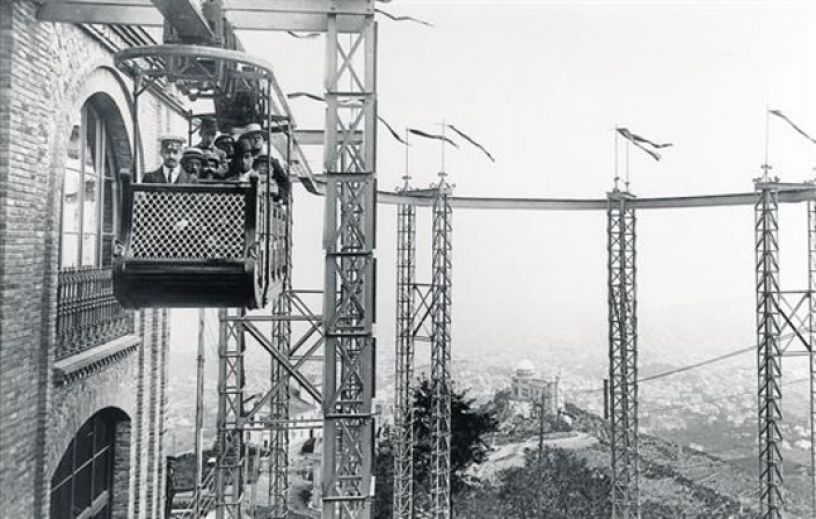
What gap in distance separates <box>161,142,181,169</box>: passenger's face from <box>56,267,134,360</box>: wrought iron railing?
2.62 m

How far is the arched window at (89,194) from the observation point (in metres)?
7.95

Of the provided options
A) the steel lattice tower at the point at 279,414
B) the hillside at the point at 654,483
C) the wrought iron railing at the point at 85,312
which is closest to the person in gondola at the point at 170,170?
the wrought iron railing at the point at 85,312

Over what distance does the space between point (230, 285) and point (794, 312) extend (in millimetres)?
12805

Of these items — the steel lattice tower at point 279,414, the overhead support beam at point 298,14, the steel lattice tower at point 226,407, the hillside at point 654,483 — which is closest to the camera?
the overhead support beam at point 298,14

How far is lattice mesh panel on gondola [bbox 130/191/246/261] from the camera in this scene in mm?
5129

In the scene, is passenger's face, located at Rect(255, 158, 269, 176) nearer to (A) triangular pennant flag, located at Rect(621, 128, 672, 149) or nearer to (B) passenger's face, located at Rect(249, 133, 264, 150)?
(B) passenger's face, located at Rect(249, 133, 264, 150)

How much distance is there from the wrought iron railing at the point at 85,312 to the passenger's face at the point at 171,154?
262cm

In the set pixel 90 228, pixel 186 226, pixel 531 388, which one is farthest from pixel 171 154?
pixel 531 388

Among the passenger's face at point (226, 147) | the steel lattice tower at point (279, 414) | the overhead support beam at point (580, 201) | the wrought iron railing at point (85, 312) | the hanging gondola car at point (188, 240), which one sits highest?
the overhead support beam at point (580, 201)

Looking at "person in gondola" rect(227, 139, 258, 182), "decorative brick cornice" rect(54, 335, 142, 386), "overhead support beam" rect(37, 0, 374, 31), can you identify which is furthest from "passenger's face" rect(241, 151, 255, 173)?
"decorative brick cornice" rect(54, 335, 142, 386)

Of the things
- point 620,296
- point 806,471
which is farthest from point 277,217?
point 806,471

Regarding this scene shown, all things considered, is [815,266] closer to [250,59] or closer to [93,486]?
[250,59]

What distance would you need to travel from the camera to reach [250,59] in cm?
544

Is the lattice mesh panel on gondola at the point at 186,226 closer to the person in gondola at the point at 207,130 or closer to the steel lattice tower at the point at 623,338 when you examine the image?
the person in gondola at the point at 207,130
